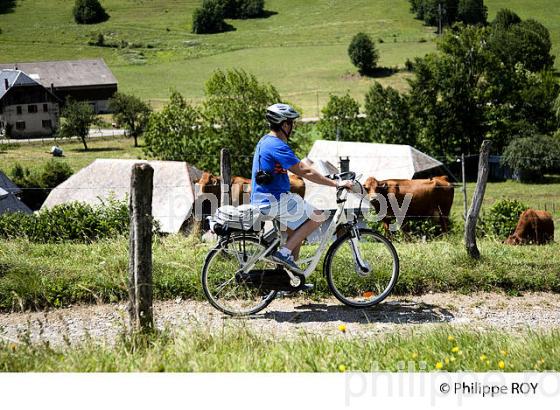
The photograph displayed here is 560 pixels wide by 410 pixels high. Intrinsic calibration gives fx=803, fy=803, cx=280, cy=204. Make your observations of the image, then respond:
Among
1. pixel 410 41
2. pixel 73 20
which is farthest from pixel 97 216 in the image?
pixel 410 41

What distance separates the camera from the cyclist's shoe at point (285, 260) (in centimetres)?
751

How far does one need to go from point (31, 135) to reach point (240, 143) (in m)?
12.3

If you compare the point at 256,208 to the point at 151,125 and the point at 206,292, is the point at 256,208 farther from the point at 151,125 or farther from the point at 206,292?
the point at 151,125

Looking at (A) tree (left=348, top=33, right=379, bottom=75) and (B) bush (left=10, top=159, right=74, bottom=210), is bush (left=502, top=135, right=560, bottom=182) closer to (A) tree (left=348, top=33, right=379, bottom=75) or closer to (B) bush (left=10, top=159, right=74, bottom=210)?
(A) tree (left=348, top=33, right=379, bottom=75)

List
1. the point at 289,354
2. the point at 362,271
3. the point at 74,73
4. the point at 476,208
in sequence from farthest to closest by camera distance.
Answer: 1. the point at 74,73
2. the point at 476,208
3. the point at 362,271
4. the point at 289,354

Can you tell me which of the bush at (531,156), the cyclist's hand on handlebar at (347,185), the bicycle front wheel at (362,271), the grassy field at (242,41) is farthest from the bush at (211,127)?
the cyclist's hand on handlebar at (347,185)

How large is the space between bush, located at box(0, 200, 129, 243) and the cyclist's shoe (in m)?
4.98

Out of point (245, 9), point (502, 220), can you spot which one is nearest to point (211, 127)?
point (245, 9)

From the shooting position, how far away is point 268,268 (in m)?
7.98

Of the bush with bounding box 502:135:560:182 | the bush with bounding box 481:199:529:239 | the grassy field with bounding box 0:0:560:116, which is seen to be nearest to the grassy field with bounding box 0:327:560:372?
the bush with bounding box 481:199:529:239

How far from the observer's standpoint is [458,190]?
144 ft

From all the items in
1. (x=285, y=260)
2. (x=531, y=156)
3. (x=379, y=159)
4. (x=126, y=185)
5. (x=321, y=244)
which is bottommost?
(x=531, y=156)

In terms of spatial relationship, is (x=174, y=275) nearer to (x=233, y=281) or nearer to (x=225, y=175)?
(x=233, y=281)

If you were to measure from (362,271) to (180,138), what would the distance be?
1466 inches
